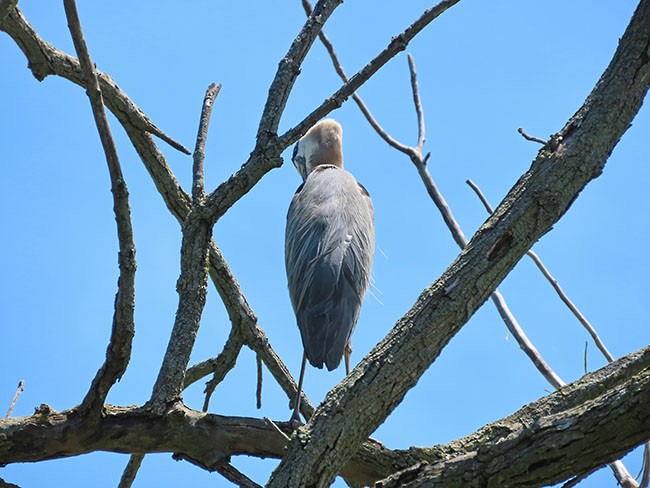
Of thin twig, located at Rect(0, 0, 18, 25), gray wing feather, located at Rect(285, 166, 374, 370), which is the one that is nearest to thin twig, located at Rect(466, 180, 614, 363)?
gray wing feather, located at Rect(285, 166, 374, 370)

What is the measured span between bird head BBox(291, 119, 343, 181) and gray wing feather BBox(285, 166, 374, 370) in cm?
114

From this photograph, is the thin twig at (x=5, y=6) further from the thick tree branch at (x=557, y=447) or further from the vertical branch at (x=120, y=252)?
the thick tree branch at (x=557, y=447)

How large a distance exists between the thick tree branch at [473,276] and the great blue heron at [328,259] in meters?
1.41

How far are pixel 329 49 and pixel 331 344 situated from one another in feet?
5.63

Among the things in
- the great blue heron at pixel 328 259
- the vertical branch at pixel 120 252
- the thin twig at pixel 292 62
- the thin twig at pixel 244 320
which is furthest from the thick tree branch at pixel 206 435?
the thin twig at pixel 292 62

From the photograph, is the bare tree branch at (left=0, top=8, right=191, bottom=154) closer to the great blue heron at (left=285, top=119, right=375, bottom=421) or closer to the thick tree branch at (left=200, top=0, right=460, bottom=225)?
the thick tree branch at (left=200, top=0, right=460, bottom=225)

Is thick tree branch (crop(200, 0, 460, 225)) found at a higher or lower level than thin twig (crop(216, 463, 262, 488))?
higher

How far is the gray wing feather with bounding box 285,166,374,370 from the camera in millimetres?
4160

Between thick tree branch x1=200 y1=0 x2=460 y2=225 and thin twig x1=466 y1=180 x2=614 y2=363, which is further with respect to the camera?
thin twig x1=466 y1=180 x2=614 y2=363

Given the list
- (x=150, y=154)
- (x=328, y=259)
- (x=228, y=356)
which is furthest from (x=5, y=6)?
(x=328, y=259)

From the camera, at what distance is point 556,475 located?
84.3 inches

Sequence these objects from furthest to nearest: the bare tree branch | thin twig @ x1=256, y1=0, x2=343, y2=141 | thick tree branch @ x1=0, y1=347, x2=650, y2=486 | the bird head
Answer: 1. the bird head
2. the bare tree branch
3. thin twig @ x1=256, y1=0, x2=343, y2=141
4. thick tree branch @ x1=0, y1=347, x2=650, y2=486

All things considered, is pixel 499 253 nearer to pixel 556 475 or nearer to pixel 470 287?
pixel 470 287

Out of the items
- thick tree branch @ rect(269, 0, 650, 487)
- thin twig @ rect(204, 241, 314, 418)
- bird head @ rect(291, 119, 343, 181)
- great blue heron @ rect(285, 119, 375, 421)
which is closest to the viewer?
thick tree branch @ rect(269, 0, 650, 487)
